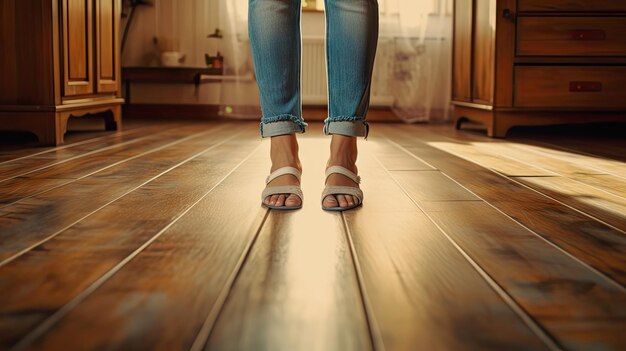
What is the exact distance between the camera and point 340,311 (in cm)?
69

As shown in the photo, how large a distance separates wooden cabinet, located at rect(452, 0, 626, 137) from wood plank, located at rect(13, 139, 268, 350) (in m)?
2.14

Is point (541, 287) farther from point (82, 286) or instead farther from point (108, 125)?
point (108, 125)

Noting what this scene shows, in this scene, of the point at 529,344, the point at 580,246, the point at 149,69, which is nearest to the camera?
the point at 529,344

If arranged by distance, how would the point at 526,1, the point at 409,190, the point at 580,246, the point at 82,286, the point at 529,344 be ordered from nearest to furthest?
the point at 529,344 < the point at 82,286 < the point at 580,246 < the point at 409,190 < the point at 526,1

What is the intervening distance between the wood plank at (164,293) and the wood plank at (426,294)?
0.15m

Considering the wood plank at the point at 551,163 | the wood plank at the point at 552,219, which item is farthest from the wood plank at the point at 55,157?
the wood plank at the point at 551,163

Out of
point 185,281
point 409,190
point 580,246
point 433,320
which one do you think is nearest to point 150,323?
point 185,281

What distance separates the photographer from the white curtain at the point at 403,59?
13.8 feet

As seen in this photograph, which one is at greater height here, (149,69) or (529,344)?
(149,69)

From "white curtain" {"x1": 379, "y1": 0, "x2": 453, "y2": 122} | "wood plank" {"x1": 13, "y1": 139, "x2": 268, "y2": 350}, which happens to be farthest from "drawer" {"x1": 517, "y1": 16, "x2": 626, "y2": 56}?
"wood plank" {"x1": 13, "y1": 139, "x2": 268, "y2": 350}

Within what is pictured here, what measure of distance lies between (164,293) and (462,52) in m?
3.19

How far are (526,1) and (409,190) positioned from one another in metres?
1.83

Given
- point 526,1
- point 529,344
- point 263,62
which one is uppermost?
point 526,1

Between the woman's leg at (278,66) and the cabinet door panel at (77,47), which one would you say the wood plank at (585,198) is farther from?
the cabinet door panel at (77,47)
